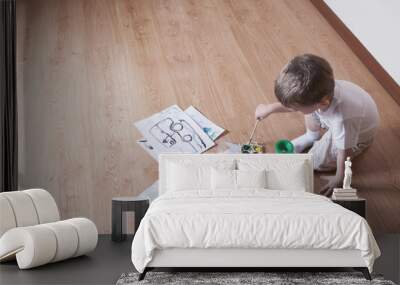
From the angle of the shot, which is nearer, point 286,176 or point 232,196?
point 232,196

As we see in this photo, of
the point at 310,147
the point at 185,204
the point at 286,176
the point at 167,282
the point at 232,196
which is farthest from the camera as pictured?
the point at 310,147

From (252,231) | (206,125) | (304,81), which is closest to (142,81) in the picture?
(206,125)

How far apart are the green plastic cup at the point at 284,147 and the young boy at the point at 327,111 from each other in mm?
62

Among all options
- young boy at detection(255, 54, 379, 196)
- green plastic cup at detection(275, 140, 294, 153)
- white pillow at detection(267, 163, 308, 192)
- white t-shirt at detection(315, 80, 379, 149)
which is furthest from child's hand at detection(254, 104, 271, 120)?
white pillow at detection(267, 163, 308, 192)

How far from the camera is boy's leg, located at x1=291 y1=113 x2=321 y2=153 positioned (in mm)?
6039

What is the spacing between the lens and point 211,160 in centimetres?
589

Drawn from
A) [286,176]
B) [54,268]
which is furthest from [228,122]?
[54,268]

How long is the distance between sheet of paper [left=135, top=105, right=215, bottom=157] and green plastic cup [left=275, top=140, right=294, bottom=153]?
24.1 inches

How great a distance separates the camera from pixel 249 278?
407 centimetres

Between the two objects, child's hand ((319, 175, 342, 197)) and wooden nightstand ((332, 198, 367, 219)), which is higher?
child's hand ((319, 175, 342, 197))

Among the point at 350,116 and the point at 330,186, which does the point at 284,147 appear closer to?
the point at 330,186

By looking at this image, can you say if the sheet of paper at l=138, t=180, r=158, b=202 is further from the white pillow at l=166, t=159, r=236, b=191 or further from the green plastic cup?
the green plastic cup

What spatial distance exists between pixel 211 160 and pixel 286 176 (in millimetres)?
730

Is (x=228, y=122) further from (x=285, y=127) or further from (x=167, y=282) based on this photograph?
(x=167, y=282)
